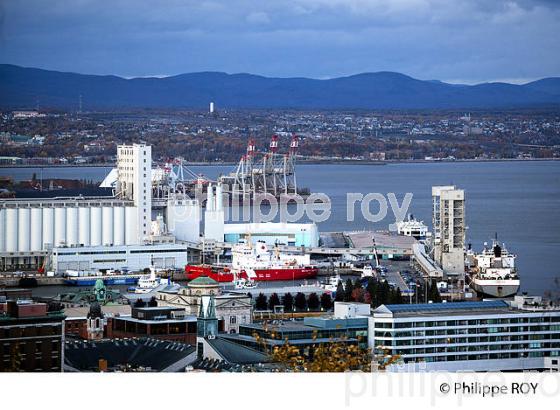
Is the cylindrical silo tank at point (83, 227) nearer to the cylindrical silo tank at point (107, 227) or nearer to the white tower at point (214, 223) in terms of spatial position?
the cylindrical silo tank at point (107, 227)

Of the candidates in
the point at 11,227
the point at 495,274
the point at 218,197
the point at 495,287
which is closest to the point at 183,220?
the point at 218,197

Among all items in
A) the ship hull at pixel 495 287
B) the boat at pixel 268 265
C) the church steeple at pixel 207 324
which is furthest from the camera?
the boat at pixel 268 265

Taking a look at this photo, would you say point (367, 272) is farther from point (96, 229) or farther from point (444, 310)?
point (444, 310)

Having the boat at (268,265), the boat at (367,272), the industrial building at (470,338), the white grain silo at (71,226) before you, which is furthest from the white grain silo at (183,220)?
the industrial building at (470,338)

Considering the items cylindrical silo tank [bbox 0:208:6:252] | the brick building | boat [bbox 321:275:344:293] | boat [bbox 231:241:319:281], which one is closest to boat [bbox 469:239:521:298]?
boat [bbox 321:275:344:293]
